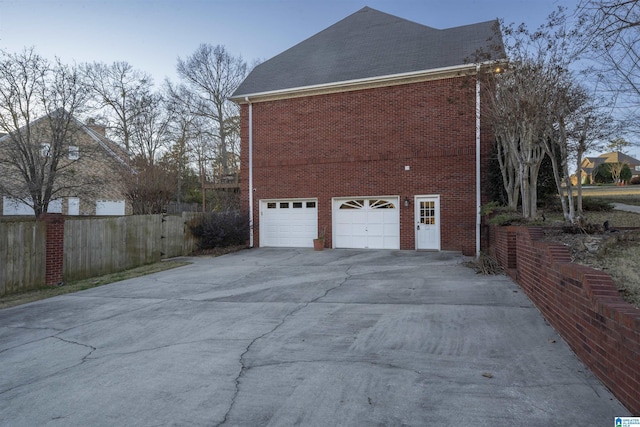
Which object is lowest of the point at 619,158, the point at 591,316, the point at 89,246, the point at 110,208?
the point at 591,316

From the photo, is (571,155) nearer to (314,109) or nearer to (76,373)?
(314,109)

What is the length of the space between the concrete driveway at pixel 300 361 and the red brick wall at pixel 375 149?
6.14m

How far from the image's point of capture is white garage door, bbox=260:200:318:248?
15641 millimetres

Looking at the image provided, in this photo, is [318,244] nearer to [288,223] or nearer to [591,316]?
[288,223]

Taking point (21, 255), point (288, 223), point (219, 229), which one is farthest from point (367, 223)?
point (21, 255)

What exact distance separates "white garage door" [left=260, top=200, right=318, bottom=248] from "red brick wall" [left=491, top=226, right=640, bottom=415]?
1039 centimetres

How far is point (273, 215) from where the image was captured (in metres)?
16.3

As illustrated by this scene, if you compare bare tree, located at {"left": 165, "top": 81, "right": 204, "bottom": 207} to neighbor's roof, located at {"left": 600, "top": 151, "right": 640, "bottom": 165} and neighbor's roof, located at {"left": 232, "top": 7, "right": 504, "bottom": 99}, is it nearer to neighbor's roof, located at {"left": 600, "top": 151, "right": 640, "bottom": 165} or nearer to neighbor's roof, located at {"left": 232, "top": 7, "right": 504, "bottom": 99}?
neighbor's roof, located at {"left": 232, "top": 7, "right": 504, "bottom": 99}

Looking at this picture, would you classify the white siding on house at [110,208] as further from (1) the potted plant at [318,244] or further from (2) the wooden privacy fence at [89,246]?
(1) the potted plant at [318,244]

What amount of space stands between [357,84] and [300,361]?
12370 mm

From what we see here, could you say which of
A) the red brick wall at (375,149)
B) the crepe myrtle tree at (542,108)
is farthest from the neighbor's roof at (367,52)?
the crepe myrtle tree at (542,108)

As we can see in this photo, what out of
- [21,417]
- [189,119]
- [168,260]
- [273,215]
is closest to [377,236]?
[273,215]

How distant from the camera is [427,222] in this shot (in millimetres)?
13875

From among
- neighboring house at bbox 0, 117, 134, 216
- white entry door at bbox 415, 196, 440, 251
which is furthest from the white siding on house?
white entry door at bbox 415, 196, 440, 251
